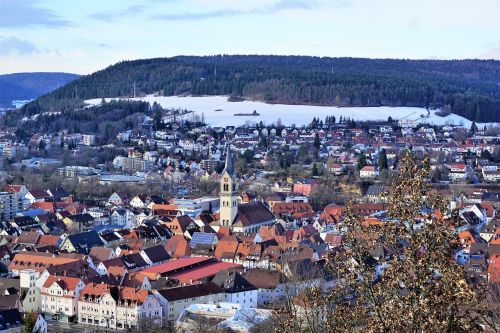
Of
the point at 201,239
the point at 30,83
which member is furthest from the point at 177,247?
the point at 30,83

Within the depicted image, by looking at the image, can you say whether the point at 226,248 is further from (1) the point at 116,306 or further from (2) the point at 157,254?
(1) the point at 116,306

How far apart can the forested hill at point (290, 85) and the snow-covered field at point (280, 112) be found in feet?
5.97

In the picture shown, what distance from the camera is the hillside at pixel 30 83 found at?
131 meters

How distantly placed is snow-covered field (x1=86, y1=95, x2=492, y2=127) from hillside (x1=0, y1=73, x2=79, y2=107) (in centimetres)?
5590

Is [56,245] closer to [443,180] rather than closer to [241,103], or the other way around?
[443,180]

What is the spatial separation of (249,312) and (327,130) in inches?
1816

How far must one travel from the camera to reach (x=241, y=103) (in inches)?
3027

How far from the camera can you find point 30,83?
13638 cm

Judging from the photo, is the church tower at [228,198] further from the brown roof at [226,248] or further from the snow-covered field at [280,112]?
the snow-covered field at [280,112]

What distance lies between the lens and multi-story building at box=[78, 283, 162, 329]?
54.7 feet

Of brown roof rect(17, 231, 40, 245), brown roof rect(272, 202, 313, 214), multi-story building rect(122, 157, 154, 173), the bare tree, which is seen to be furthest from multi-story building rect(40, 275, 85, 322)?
multi-story building rect(122, 157, 154, 173)

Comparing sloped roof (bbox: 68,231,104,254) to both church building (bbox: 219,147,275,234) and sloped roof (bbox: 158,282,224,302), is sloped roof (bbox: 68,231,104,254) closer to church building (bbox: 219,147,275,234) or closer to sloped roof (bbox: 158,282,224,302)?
church building (bbox: 219,147,275,234)

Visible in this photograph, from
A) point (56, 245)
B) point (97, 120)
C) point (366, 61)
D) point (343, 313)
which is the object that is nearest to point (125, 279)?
point (56, 245)

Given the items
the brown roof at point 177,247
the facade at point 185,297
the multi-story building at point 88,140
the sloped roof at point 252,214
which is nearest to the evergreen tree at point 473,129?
the multi-story building at point 88,140
